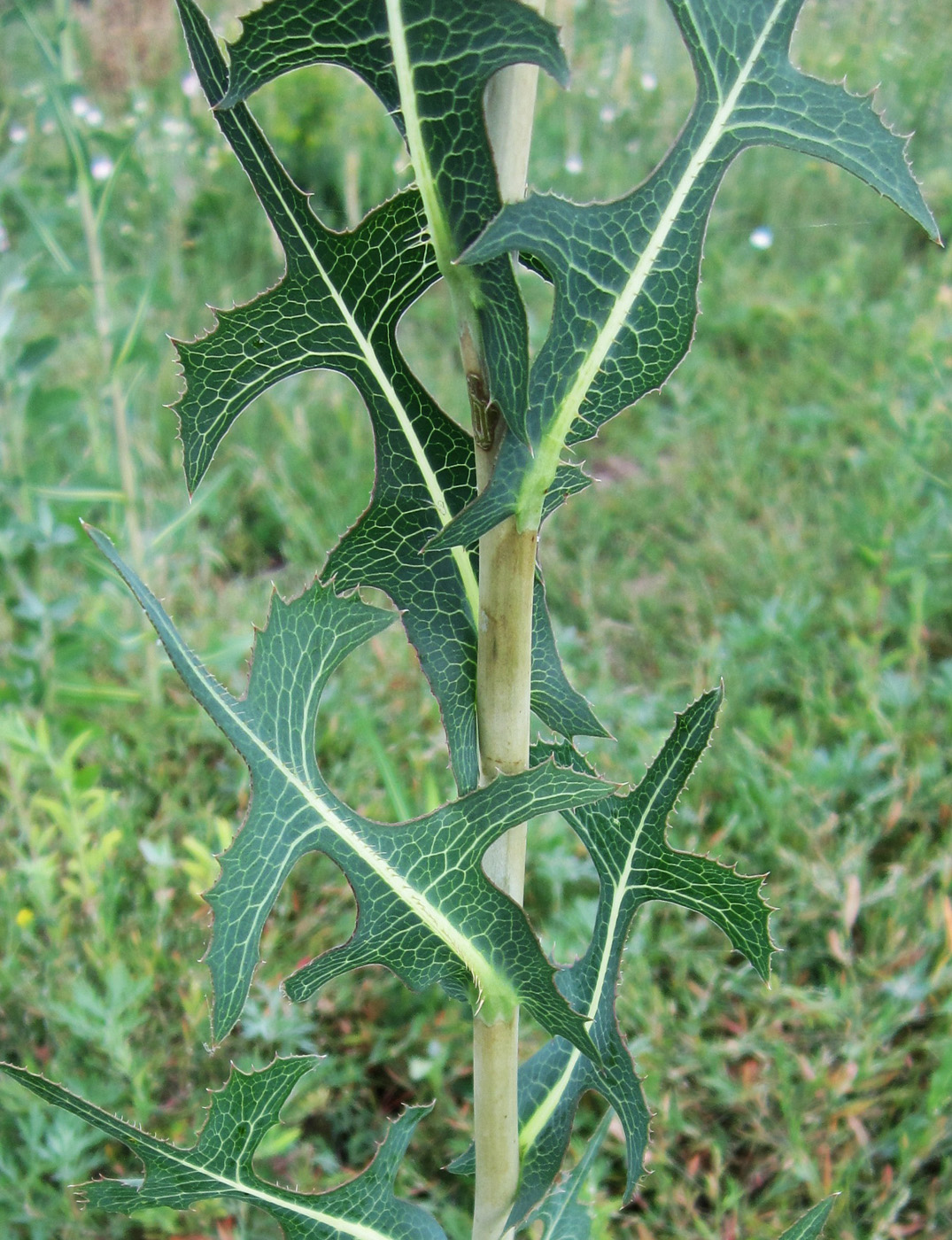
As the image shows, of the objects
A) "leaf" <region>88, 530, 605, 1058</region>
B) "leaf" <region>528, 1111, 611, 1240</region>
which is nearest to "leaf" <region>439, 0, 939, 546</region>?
"leaf" <region>88, 530, 605, 1058</region>

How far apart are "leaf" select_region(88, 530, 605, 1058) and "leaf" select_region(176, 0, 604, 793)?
1.7 inches

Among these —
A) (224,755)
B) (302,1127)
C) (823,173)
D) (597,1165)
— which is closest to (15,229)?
(224,755)

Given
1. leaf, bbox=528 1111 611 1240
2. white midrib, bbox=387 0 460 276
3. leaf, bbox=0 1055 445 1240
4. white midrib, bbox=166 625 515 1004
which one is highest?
white midrib, bbox=387 0 460 276

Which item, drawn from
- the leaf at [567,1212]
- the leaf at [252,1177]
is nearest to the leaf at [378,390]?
the leaf at [252,1177]

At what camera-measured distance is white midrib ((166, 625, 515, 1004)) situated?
0.58 meters

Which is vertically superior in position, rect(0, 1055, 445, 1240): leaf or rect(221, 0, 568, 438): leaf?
rect(221, 0, 568, 438): leaf

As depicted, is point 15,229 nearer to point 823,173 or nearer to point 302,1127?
point 823,173

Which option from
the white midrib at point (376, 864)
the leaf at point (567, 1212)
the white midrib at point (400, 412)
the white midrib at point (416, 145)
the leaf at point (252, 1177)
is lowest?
the leaf at point (567, 1212)

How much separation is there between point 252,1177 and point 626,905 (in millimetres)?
306

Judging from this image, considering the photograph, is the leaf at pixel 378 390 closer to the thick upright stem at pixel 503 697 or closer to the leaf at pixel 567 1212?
the thick upright stem at pixel 503 697

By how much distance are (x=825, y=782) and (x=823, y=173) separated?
3.69 metres

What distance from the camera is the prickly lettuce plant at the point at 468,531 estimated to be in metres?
0.49

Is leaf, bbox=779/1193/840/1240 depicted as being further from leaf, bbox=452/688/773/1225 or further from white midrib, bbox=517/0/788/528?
white midrib, bbox=517/0/788/528

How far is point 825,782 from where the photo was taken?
5.43 feet
